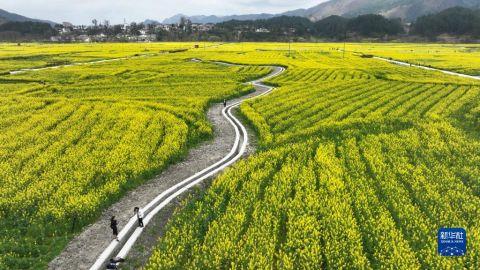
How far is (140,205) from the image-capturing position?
19.2 meters

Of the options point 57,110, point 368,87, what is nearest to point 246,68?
point 368,87

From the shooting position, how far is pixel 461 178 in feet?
69.5

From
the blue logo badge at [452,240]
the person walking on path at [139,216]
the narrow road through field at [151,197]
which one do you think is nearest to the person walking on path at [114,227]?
the narrow road through field at [151,197]

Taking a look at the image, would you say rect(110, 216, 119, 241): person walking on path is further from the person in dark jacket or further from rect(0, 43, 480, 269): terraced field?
rect(0, 43, 480, 269): terraced field

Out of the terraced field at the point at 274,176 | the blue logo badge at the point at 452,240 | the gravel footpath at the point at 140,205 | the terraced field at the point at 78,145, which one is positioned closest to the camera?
the blue logo badge at the point at 452,240

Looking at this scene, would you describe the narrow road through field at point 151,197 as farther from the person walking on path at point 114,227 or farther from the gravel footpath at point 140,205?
the person walking on path at point 114,227

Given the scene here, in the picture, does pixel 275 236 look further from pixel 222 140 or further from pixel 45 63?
pixel 45 63

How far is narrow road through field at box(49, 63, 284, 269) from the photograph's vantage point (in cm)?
1514

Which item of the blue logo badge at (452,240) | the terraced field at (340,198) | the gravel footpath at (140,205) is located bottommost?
the gravel footpath at (140,205)

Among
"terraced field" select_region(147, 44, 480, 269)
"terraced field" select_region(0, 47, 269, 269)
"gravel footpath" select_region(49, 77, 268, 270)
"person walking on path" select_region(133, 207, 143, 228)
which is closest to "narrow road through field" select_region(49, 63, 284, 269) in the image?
"gravel footpath" select_region(49, 77, 268, 270)

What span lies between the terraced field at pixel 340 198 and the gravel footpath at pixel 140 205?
8.52 feet

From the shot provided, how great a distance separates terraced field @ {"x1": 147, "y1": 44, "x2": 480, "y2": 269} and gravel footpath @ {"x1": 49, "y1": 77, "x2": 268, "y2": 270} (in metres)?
2.60

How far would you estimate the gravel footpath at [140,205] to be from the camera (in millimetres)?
15094

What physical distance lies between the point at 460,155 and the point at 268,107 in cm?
1947
